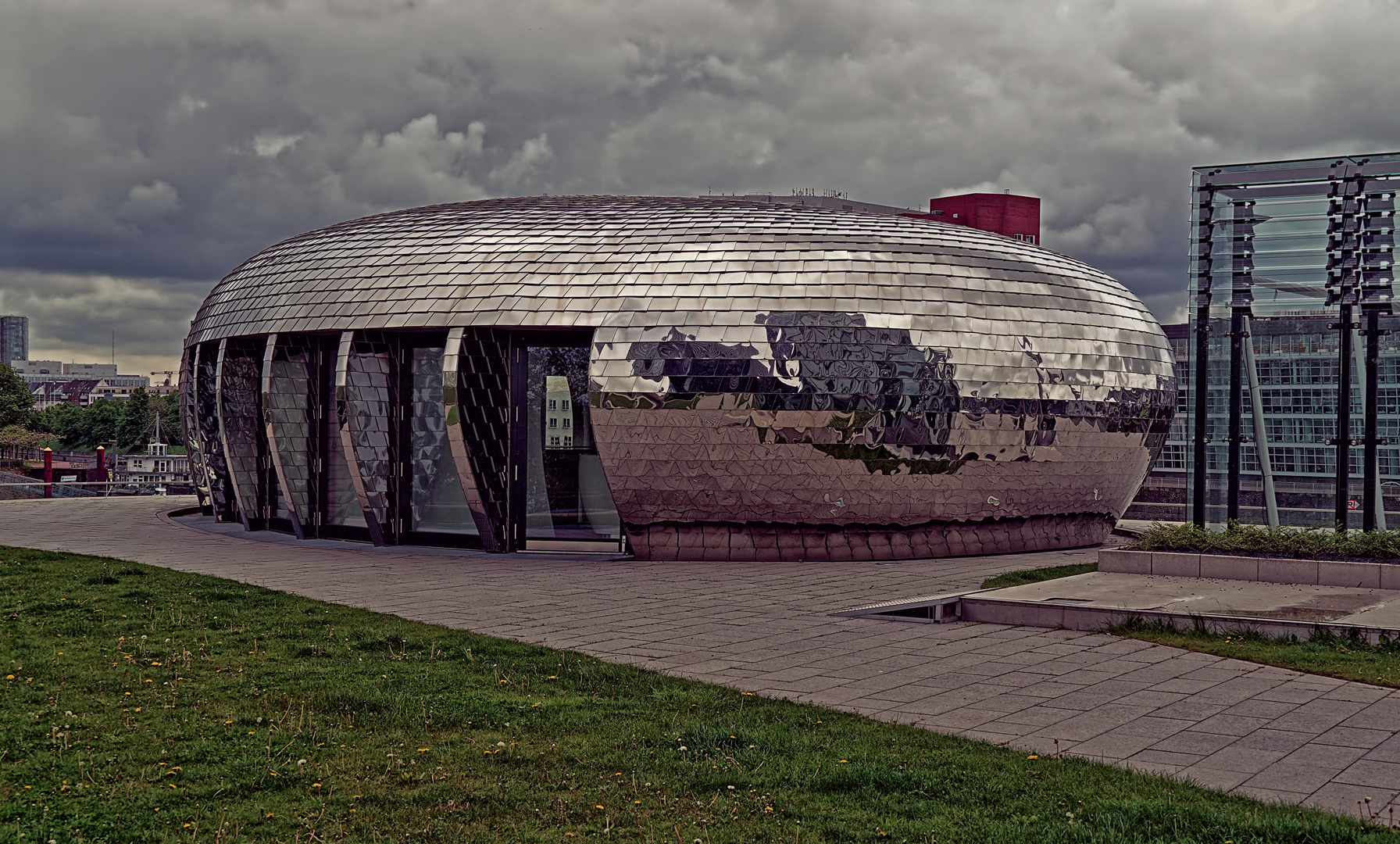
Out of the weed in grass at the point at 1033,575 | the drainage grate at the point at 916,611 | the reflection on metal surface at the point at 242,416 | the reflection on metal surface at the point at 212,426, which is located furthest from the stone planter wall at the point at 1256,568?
the reflection on metal surface at the point at 212,426

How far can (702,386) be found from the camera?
21.8m

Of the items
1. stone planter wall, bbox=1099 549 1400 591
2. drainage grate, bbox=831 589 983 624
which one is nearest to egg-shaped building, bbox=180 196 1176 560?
stone planter wall, bbox=1099 549 1400 591

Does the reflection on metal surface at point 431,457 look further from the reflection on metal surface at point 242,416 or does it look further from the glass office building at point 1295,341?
the glass office building at point 1295,341

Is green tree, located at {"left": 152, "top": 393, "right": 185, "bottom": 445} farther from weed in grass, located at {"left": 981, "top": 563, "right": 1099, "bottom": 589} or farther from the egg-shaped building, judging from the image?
weed in grass, located at {"left": 981, "top": 563, "right": 1099, "bottom": 589}

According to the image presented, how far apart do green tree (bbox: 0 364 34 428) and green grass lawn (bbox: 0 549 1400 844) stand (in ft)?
373

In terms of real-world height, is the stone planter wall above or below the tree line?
below

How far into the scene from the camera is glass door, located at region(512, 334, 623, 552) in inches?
931

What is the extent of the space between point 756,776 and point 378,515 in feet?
61.9

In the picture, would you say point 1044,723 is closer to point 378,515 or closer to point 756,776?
point 756,776

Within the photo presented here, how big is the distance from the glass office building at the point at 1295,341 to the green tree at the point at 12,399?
110 metres

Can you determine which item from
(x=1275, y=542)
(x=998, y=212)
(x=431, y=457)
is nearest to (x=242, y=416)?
(x=431, y=457)

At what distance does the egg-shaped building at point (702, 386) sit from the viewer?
72.5 feet

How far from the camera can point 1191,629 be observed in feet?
43.8

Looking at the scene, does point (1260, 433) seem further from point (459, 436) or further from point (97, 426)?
point (97, 426)
